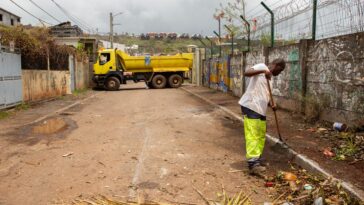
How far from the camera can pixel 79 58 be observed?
84.3ft

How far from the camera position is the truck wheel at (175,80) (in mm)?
29000

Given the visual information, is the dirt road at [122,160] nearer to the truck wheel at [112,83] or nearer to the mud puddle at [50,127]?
the mud puddle at [50,127]

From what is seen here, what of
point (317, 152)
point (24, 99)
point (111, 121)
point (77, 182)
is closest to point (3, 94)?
point (24, 99)

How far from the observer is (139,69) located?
28.1 metres

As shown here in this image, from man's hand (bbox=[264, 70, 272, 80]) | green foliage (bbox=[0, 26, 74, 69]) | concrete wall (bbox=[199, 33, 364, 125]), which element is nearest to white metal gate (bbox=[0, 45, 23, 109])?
green foliage (bbox=[0, 26, 74, 69])

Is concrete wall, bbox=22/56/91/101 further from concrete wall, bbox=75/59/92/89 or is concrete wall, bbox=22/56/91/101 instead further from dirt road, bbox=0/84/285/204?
dirt road, bbox=0/84/285/204

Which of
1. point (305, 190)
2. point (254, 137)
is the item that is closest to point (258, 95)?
point (254, 137)

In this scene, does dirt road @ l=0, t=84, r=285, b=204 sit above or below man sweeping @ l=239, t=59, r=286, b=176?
below

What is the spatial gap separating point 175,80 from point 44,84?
12.8 metres

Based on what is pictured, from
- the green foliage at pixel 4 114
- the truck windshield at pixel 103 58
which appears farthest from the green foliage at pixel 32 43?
the truck windshield at pixel 103 58

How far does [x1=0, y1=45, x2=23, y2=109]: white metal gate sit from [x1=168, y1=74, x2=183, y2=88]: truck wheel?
50.5 ft

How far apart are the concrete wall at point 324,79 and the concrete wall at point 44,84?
29.1ft

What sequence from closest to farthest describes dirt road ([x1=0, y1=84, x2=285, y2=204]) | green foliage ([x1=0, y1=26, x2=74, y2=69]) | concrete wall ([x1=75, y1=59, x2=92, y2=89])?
1. dirt road ([x1=0, y1=84, x2=285, y2=204])
2. green foliage ([x1=0, y1=26, x2=74, y2=69])
3. concrete wall ([x1=75, y1=59, x2=92, y2=89])

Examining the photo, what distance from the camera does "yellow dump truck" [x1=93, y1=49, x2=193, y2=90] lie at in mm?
27109
